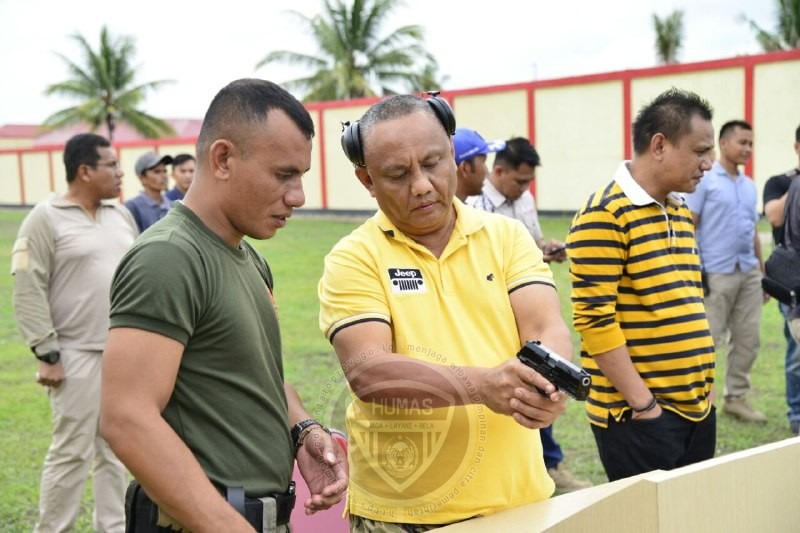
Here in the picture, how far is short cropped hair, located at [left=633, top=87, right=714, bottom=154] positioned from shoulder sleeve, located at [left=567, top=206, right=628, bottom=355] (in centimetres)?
39

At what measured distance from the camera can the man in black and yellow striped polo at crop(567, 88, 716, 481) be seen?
3.12 metres

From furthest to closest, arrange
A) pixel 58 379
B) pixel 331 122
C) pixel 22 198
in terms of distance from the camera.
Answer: pixel 22 198 < pixel 331 122 < pixel 58 379

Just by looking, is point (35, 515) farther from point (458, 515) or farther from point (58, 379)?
point (458, 515)

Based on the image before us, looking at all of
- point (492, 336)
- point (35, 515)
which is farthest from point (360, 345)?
point (35, 515)

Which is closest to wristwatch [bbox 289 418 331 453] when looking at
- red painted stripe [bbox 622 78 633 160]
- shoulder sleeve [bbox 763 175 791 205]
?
shoulder sleeve [bbox 763 175 791 205]

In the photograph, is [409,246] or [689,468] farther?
[409,246]

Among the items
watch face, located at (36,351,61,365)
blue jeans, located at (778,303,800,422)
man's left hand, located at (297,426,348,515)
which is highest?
man's left hand, located at (297,426,348,515)

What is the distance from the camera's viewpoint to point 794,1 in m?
32.0

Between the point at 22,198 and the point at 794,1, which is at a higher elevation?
the point at 794,1

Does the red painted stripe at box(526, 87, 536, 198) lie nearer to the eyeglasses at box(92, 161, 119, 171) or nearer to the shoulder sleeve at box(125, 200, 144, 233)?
the shoulder sleeve at box(125, 200, 144, 233)

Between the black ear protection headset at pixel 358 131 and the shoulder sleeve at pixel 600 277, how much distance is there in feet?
3.72

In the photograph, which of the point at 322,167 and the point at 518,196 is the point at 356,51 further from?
the point at 518,196

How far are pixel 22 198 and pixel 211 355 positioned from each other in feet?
143

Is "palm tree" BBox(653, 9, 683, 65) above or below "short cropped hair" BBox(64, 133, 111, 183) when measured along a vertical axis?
above
